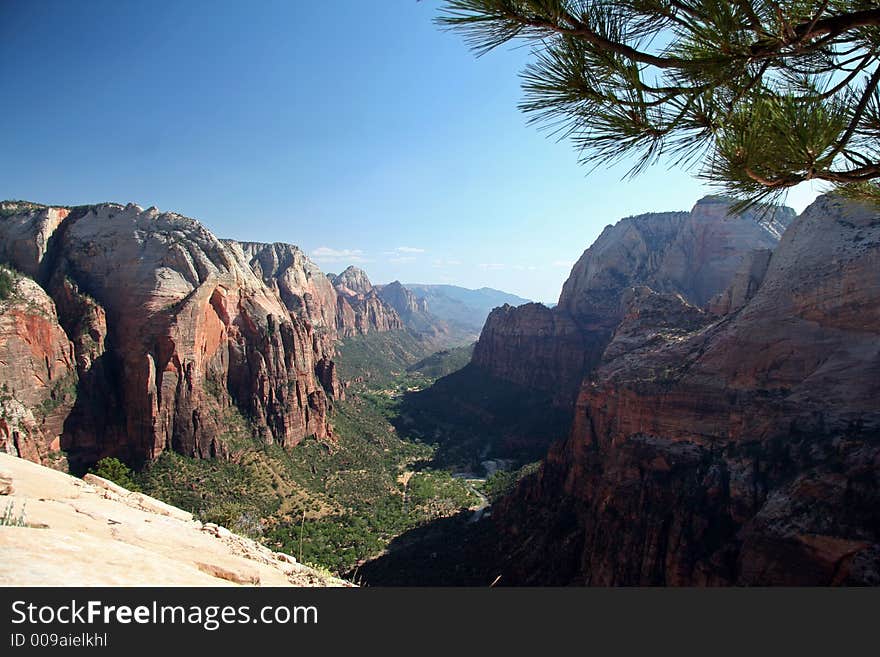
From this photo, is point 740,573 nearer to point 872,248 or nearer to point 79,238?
point 872,248

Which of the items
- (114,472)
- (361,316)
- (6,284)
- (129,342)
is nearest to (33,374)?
(129,342)

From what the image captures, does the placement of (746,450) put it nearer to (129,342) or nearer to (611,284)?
(129,342)

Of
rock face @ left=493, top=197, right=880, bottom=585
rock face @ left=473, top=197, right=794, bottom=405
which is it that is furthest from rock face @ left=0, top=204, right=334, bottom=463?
rock face @ left=473, top=197, right=794, bottom=405

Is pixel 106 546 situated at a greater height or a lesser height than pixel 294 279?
lesser

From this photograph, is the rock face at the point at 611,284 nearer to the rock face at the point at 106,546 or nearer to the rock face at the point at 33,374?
the rock face at the point at 33,374

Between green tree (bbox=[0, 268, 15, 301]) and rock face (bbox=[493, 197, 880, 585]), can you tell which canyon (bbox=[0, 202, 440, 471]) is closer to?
green tree (bbox=[0, 268, 15, 301])

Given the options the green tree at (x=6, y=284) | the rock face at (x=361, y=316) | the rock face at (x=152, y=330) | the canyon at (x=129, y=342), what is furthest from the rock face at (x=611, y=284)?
the green tree at (x=6, y=284)
